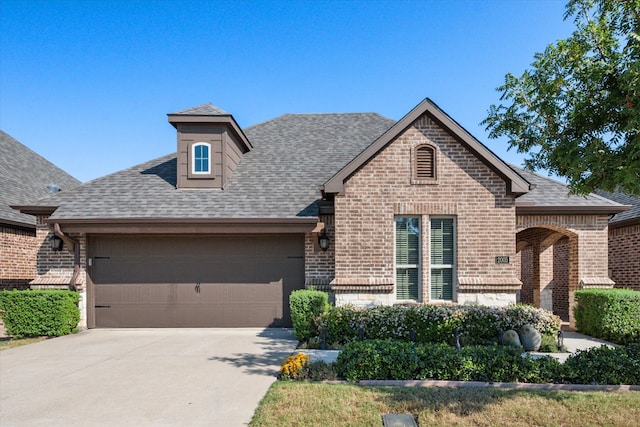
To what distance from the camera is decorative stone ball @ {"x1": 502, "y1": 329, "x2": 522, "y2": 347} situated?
7.89m

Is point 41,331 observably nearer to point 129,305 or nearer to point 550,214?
point 129,305

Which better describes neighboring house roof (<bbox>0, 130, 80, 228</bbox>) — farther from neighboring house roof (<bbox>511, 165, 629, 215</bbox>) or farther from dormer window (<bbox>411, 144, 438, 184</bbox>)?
neighboring house roof (<bbox>511, 165, 629, 215</bbox>)

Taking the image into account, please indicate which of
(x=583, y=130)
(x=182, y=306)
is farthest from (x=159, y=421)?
(x=583, y=130)

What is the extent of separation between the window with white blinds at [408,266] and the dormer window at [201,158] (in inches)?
249

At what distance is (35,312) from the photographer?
9.93 meters

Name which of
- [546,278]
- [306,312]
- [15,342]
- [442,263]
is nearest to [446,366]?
[306,312]

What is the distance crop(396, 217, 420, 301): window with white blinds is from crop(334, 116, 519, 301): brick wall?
211mm

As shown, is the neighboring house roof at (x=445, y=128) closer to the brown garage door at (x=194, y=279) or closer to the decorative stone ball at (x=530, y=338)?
the brown garage door at (x=194, y=279)

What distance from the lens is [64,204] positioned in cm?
1101

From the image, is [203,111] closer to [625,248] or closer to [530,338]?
[530,338]

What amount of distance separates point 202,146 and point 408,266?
23.9 ft

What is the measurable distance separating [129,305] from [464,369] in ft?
30.3

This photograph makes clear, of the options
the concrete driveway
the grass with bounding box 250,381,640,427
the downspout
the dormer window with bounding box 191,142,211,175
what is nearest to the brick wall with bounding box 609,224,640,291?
the grass with bounding box 250,381,640,427

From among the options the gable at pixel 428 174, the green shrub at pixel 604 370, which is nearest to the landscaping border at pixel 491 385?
the green shrub at pixel 604 370
